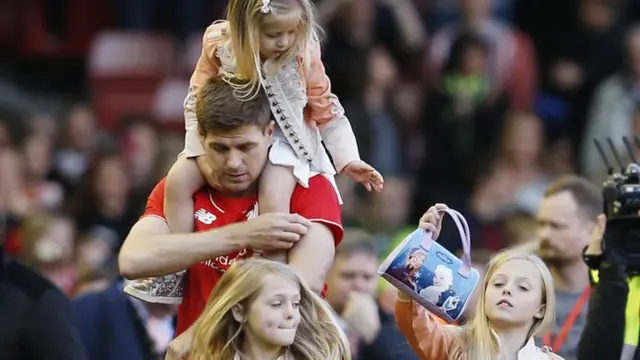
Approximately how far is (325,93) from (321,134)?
170 millimetres

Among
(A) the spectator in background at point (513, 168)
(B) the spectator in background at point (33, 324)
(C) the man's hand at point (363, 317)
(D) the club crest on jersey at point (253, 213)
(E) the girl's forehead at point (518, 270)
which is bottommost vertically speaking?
(C) the man's hand at point (363, 317)

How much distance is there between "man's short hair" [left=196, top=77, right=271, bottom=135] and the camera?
286 inches

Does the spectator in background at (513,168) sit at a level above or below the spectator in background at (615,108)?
below

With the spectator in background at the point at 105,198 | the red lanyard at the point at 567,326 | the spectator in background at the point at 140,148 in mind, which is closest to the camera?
the red lanyard at the point at 567,326

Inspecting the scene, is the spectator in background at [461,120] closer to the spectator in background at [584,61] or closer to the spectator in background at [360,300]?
the spectator in background at [584,61]

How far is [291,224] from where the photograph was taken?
7.32 m

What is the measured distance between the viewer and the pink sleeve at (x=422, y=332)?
7430mm

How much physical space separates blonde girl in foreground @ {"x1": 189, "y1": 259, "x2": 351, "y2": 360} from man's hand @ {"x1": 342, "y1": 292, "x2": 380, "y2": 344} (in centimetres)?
289

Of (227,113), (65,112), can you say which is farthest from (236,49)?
(65,112)

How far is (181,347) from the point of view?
7387 millimetres

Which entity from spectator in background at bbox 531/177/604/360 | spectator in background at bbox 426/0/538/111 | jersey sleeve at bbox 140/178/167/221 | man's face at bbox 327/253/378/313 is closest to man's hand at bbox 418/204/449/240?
jersey sleeve at bbox 140/178/167/221

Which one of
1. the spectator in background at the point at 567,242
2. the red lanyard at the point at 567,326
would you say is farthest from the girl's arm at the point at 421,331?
the spectator in background at the point at 567,242

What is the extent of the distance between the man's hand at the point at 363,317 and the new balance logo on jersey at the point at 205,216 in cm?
274

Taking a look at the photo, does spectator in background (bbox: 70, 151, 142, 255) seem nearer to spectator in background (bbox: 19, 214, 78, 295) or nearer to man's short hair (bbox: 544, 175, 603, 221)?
spectator in background (bbox: 19, 214, 78, 295)
